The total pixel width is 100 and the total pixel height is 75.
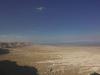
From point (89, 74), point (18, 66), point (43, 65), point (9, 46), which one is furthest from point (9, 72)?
point (9, 46)

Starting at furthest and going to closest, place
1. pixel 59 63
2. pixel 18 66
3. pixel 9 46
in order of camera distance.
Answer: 1. pixel 9 46
2. pixel 59 63
3. pixel 18 66

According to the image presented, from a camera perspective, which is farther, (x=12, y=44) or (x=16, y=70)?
(x=12, y=44)

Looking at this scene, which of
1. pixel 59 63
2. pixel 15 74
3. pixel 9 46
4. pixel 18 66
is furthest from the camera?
pixel 9 46

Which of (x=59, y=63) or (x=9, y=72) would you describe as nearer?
(x=9, y=72)

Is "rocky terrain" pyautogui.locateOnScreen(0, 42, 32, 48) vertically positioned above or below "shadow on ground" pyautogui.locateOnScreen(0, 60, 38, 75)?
above

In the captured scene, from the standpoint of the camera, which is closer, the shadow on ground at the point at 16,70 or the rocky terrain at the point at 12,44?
the shadow on ground at the point at 16,70

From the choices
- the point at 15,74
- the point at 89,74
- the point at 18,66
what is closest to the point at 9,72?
the point at 15,74

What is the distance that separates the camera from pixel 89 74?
17.9 meters

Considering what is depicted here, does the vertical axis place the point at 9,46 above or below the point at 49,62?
above

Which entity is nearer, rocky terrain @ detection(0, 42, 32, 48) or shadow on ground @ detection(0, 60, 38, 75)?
shadow on ground @ detection(0, 60, 38, 75)

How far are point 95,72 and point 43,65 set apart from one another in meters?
5.12

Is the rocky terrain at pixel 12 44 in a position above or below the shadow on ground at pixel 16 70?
above

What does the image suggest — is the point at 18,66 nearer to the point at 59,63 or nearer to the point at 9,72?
the point at 9,72

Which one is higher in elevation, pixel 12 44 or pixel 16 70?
pixel 12 44
